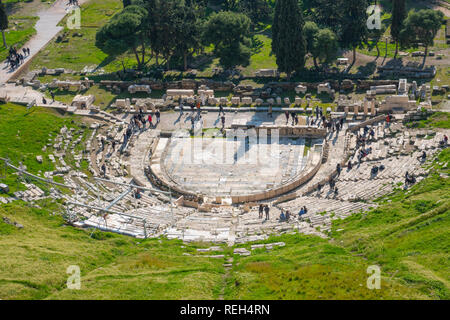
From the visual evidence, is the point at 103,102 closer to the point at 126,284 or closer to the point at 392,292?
the point at 126,284

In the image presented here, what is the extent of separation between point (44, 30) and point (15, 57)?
40.8ft

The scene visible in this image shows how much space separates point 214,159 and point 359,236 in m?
23.5

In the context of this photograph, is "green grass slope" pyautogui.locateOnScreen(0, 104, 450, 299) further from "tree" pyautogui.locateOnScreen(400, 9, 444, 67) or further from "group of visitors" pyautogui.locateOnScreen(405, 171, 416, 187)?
"tree" pyautogui.locateOnScreen(400, 9, 444, 67)

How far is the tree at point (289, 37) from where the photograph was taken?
80.8 meters

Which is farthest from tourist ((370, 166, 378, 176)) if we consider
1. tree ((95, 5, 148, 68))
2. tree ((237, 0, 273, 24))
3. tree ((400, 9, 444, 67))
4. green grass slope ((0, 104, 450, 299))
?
tree ((237, 0, 273, 24))

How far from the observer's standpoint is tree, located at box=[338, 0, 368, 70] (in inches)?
3415

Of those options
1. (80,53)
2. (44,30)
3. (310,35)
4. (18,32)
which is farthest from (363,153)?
(18,32)

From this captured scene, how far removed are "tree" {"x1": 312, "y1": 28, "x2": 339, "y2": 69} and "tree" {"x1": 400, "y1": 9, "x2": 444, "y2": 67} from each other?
9.46 meters

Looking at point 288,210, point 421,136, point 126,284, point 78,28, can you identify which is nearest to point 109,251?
point 126,284

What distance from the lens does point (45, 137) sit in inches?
2682

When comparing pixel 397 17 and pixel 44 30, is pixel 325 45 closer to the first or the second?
pixel 397 17

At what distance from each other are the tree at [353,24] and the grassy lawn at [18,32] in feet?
157

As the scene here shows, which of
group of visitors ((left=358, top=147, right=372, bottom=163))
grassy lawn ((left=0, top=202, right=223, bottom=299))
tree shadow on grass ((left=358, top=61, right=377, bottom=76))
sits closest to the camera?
grassy lawn ((left=0, top=202, right=223, bottom=299))

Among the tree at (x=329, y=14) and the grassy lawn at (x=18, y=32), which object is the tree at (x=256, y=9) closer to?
the tree at (x=329, y=14)
